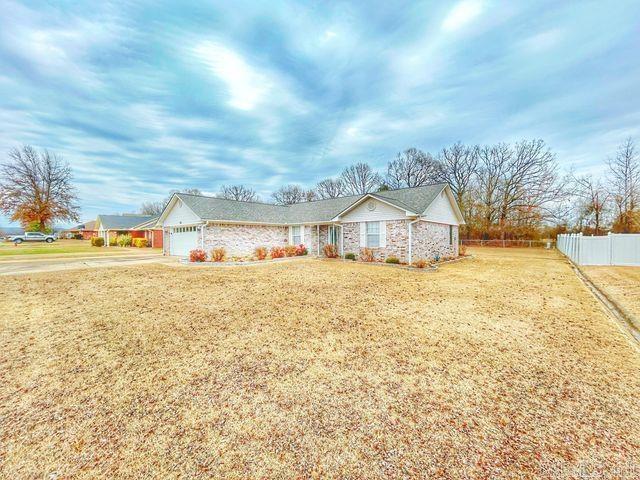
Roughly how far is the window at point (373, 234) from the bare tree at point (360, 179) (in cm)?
2770

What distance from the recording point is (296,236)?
2067cm

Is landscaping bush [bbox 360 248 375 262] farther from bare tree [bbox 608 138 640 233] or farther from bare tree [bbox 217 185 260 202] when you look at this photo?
bare tree [bbox 217 185 260 202]

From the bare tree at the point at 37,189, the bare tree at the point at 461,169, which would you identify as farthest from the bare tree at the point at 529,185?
the bare tree at the point at 37,189

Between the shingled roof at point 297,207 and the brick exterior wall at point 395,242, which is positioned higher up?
the shingled roof at point 297,207

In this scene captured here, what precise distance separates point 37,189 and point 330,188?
40633 millimetres

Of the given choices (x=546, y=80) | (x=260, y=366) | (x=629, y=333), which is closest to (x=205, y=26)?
(x=260, y=366)

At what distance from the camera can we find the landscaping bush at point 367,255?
51.3 feet

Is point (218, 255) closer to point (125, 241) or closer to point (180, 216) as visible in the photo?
point (180, 216)

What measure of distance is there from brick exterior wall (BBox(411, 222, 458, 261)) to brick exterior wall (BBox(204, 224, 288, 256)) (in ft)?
33.9

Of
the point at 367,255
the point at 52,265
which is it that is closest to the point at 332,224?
the point at 367,255

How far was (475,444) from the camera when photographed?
98.2 inches

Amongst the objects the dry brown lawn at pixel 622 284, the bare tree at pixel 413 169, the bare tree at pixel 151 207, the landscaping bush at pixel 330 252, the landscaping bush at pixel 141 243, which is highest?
the bare tree at pixel 413 169

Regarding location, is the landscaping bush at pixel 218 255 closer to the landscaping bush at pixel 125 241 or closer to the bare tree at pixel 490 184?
the landscaping bush at pixel 125 241

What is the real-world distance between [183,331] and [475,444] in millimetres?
4976
